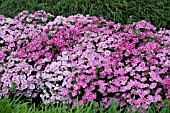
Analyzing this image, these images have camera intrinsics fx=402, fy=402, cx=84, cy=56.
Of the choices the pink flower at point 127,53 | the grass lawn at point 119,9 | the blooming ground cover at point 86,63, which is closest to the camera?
the blooming ground cover at point 86,63

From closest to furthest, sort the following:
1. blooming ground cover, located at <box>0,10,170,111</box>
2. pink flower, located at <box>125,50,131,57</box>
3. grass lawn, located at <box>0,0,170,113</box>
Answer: blooming ground cover, located at <box>0,10,170,111</box> → pink flower, located at <box>125,50,131,57</box> → grass lawn, located at <box>0,0,170,113</box>

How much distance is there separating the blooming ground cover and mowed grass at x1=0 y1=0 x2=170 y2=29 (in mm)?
441

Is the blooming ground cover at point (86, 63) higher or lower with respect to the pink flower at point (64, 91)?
higher

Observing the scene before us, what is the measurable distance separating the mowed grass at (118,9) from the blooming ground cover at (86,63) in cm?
44

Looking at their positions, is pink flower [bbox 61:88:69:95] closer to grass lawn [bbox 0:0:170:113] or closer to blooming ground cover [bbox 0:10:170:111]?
blooming ground cover [bbox 0:10:170:111]

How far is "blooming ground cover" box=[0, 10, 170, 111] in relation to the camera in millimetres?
3199

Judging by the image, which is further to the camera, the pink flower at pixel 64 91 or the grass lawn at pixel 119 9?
the grass lawn at pixel 119 9

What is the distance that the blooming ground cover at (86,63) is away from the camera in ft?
10.5

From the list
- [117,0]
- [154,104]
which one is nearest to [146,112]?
[154,104]

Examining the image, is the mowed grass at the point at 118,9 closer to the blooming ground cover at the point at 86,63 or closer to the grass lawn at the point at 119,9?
→ the grass lawn at the point at 119,9

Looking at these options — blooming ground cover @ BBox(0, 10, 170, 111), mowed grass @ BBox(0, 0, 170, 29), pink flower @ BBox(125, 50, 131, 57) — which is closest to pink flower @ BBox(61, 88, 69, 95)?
blooming ground cover @ BBox(0, 10, 170, 111)

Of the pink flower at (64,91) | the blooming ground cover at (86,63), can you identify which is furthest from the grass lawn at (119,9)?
the pink flower at (64,91)

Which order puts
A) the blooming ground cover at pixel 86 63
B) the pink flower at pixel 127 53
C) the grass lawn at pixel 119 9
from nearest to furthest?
the blooming ground cover at pixel 86 63 < the pink flower at pixel 127 53 < the grass lawn at pixel 119 9

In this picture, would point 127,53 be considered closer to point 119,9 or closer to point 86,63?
point 86,63
